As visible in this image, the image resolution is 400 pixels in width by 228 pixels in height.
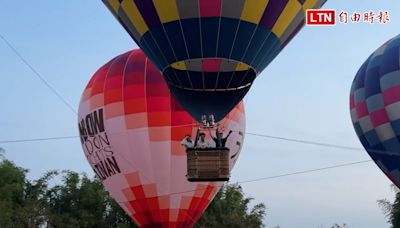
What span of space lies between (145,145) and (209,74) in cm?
526

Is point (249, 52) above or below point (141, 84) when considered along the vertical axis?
below

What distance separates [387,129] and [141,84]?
8500mm

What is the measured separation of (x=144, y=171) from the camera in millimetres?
17219

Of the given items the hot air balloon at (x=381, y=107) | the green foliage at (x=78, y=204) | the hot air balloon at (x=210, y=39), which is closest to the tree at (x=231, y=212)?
the green foliage at (x=78, y=204)

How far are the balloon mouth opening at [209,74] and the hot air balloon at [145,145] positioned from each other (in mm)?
4463

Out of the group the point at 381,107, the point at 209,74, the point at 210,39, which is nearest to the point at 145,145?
the point at 209,74

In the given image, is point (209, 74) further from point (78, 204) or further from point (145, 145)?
point (78, 204)

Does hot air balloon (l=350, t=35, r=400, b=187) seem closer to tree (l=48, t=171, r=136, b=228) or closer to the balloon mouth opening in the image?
the balloon mouth opening

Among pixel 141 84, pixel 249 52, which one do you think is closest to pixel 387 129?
pixel 141 84

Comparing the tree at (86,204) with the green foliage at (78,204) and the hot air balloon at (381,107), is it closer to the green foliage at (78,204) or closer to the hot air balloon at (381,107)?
the green foliage at (78,204)

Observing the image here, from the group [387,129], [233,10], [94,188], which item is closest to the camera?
[233,10]

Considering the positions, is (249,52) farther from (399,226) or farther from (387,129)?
(399,226)

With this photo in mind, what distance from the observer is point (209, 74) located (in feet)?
40.8

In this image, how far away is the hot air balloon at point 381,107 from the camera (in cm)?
2112
